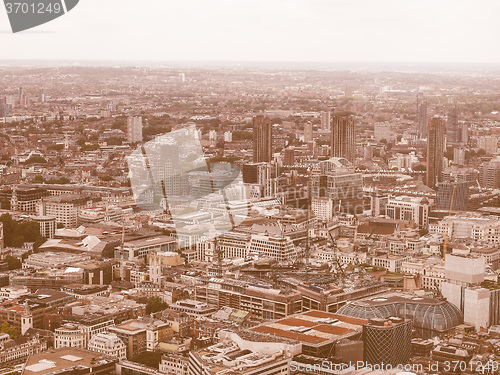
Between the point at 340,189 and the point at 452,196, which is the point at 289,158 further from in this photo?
the point at 452,196

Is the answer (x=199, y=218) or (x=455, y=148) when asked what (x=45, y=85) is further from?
(x=199, y=218)

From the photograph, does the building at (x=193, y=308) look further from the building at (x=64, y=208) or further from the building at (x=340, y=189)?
the building at (x=340, y=189)

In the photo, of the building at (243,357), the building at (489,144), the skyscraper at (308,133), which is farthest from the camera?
the skyscraper at (308,133)


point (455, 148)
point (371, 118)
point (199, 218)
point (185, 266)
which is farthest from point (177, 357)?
point (371, 118)

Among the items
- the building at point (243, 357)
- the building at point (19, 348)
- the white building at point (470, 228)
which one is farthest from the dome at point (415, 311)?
the white building at point (470, 228)

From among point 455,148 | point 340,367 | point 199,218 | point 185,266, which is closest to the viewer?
point 340,367

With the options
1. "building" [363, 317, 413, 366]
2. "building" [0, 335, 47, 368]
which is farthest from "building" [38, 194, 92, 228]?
"building" [363, 317, 413, 366]
